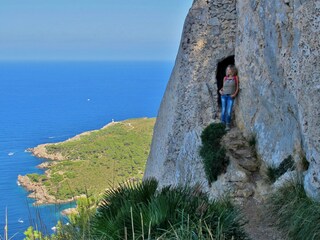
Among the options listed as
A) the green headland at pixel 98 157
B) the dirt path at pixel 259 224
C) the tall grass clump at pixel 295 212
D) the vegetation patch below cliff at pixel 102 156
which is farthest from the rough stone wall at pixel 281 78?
the vegetation patch below cliff at pixel 102 156

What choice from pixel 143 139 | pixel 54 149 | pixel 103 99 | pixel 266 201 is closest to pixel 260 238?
pixel 266 201

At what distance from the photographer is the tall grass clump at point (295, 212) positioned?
23.2 ft

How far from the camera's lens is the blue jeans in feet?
43.3

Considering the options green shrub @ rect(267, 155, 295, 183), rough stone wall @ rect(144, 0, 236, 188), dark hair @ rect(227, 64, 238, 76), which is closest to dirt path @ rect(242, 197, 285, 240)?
green shrub @ rect(267, 155, 295, 183)

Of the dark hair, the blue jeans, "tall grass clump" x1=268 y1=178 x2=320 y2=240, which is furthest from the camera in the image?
the blue jeans

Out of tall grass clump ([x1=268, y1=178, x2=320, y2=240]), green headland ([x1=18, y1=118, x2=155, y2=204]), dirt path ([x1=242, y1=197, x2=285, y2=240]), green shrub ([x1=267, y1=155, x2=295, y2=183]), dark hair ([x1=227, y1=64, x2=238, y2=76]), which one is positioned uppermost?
dark hair ([x1=227, y1=64, x2=238, y2=76])

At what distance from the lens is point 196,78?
14.4 meters

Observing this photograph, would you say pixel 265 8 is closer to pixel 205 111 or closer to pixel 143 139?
pixel 205 111

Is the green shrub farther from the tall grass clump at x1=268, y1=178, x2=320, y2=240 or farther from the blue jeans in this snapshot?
the blue jeans

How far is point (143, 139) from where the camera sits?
171 feet

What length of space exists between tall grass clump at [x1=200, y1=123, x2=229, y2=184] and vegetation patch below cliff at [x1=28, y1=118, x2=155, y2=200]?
19.7m

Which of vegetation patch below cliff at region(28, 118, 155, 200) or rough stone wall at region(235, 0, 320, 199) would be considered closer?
rough stone wall at region(235, 0, 320, 199)

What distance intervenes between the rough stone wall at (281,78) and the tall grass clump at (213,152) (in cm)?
70

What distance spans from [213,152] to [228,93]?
6.39 feet
